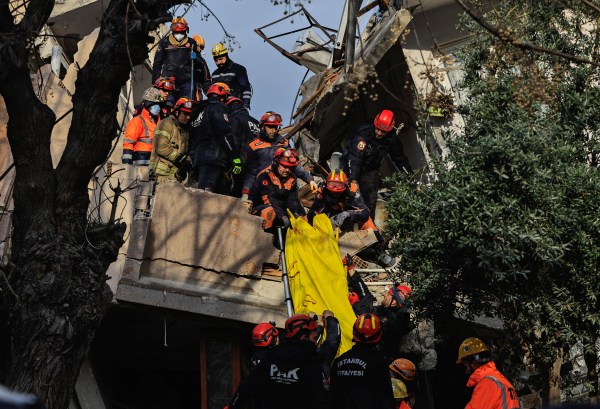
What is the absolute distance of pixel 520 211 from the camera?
10.8 metres

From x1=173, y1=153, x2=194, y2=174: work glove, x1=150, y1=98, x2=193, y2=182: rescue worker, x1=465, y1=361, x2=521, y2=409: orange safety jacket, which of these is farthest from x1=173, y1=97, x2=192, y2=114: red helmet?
x1=465, y1=361, x2=521, y2=409: orange safety jacket

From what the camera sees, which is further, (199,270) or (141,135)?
(141,135)

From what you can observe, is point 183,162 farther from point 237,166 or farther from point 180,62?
point 180,62

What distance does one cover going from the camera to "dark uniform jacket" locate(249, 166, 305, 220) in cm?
1435

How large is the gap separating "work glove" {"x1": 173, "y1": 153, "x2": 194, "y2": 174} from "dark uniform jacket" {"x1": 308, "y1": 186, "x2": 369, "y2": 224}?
1.95 m

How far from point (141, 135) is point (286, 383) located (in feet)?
23.7

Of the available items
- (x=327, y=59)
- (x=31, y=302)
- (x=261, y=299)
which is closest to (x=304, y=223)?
(x=261, y=299)

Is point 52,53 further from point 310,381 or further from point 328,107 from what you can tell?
point 310,381

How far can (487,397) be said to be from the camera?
943cm

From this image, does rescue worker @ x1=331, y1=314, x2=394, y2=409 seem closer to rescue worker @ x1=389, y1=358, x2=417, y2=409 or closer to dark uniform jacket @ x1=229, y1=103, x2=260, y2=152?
rescue worker @ x1=389, y1=358, x2=417, y2=409

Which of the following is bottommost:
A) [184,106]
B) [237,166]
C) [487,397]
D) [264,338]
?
[487,397]

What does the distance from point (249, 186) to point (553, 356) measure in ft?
19.1

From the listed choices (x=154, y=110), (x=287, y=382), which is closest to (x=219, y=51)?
(x=154, y=110)

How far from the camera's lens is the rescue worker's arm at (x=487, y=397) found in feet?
30.8
